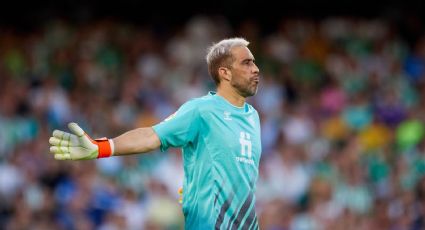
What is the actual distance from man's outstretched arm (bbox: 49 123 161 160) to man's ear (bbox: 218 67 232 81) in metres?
0.83

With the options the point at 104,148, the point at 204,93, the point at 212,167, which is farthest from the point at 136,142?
the point at 204,93

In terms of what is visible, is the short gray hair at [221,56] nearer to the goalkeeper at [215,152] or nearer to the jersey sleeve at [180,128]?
the goalkeeper at [215,152]

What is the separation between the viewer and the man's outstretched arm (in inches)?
270

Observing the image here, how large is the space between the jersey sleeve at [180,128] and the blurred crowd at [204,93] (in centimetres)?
579

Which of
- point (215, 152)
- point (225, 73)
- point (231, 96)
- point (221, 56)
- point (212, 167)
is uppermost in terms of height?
point (221, 56)

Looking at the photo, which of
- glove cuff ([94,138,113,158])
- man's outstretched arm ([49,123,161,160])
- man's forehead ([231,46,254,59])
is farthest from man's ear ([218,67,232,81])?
glove cuff ([94,138,113,158])

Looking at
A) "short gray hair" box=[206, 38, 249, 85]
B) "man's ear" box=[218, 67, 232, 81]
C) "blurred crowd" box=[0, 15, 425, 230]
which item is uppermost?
"short gray hair" box=[206, 38, 249, 85]

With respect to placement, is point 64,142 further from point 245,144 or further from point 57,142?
point 245,144

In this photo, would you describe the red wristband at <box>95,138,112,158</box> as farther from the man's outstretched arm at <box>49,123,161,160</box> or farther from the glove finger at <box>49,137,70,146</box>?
the glove finger at <box>49,137,70,146</box>

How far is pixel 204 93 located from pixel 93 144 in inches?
349

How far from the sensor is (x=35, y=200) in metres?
14.1

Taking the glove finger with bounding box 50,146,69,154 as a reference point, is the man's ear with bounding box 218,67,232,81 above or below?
above

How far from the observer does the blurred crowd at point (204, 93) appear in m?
13.6

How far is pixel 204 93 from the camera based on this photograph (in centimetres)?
1579
